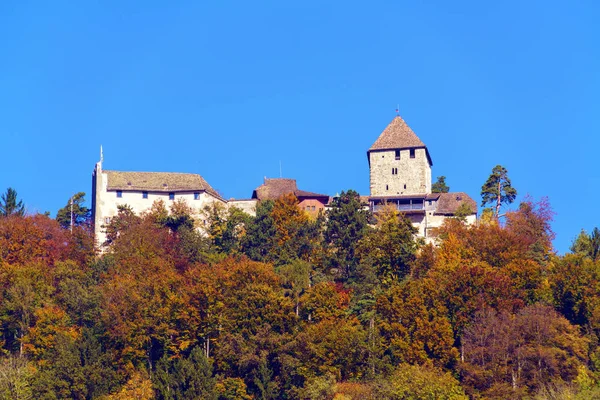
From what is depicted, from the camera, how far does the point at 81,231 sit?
83.5 meters

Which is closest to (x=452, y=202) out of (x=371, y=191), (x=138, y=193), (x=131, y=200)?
(x=371, y=191)

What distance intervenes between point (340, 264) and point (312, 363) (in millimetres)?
14567

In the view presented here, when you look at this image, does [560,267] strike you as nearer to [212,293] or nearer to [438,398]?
[438,398]

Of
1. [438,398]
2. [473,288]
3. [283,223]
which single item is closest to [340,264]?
[283,223]

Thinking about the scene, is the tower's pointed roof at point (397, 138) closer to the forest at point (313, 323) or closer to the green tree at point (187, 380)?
the forest at point (313, 323)

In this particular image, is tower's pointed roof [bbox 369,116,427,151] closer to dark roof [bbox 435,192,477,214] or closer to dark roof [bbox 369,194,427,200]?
dark roof [bbox 369,194,427,200]

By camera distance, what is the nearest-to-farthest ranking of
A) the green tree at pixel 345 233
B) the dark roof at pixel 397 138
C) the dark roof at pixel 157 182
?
the green tree at pixel 345 233, the dark roof at pixel 157 182, the dark roof at pixel 397 138

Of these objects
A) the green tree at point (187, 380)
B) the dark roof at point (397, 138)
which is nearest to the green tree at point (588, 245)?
the dark roof at point (397, 138)

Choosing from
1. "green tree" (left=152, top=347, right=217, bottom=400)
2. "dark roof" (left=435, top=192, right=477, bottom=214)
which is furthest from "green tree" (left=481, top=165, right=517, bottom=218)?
"green tree" (left=152, top=347, right=217, bottom=400)

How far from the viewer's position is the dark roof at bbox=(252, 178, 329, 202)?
303 ft

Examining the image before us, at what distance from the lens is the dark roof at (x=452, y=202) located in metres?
88.6

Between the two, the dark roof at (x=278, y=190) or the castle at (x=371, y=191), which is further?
the dark roof at (x=278, y=190)

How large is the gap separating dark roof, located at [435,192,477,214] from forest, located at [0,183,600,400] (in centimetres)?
1239

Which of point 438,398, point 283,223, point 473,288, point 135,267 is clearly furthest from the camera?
point 283,223
